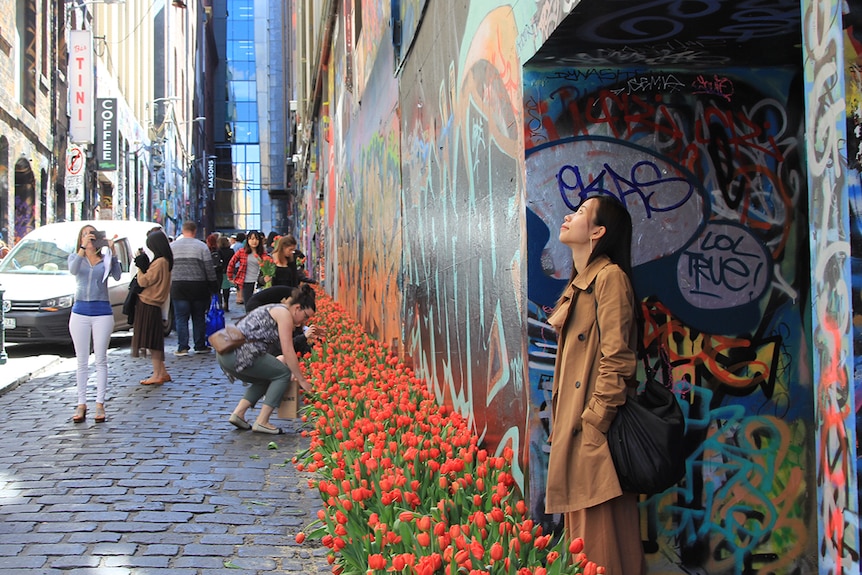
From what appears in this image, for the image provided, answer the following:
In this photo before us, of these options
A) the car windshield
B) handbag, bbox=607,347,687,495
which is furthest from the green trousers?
the car windshield

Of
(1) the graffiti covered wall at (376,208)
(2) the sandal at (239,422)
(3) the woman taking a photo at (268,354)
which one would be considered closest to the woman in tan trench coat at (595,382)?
(3) the woman taking a photo at (268,354)

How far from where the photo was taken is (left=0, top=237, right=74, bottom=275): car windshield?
13.8 meters

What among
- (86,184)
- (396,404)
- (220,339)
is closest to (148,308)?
(220,339)

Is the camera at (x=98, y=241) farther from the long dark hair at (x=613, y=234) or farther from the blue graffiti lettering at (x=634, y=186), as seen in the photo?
the long dark hair at (x=613, y=234)

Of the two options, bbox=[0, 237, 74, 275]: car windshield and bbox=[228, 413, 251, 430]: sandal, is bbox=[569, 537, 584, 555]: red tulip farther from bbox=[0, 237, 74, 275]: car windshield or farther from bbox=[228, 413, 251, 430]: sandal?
bbox=[0, 237, 74, 275]: car windshield

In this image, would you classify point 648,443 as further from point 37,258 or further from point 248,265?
point 248,265

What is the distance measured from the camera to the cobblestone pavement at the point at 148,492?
4.52 m

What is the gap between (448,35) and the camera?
6012 mm

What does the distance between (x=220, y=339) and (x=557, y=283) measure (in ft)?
13.3

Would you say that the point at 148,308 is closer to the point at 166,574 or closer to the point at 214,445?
the point at 214,445

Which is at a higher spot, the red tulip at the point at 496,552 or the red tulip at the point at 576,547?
the red tulip at the point at 576,547

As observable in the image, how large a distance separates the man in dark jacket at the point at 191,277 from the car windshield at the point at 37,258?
1.92m

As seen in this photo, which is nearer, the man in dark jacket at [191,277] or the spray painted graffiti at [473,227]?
the spray painted graffiti at [473,227]

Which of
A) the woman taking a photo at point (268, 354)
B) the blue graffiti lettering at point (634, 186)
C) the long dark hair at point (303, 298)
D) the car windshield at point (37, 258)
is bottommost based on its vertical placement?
the woman taking a photo at point (268, 354)
